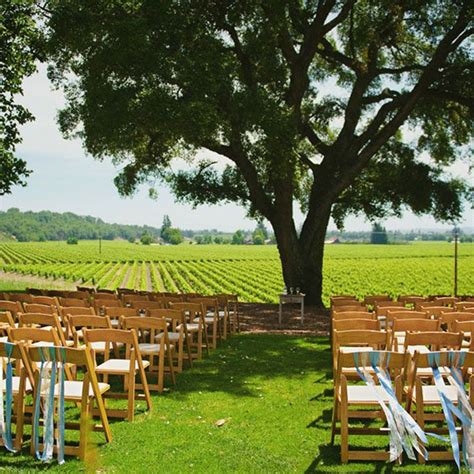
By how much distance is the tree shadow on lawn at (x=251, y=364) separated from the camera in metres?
7.71

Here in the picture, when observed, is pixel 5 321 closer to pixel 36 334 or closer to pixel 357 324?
pixel 36 334

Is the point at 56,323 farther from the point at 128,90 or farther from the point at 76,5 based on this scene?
the point at 76,5

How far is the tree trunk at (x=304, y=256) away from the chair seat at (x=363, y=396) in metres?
12.9

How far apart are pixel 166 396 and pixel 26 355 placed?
2.06 metres

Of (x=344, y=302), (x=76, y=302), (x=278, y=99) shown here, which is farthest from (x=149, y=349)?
(x=278, y=99)

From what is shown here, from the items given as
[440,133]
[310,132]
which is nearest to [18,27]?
[310,132]

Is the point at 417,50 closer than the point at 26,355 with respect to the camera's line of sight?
No

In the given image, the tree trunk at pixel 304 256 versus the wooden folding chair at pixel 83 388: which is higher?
the tree trunk at pixel 304 256

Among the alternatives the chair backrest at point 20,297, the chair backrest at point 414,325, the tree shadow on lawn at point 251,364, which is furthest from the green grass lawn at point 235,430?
the chair backrest at point 20,297

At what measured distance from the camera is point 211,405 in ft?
22.2

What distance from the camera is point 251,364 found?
920 centimetres

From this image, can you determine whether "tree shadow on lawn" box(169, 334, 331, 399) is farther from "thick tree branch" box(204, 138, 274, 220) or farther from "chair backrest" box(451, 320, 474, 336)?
"thick tree branch" box(204, 138, 274, 220)

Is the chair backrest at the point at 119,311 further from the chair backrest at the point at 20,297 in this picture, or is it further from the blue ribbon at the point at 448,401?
the blue ribbon at the point at 448,401

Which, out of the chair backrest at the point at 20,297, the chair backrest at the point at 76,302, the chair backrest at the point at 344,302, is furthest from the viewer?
the chair backrest at the point at 20,297
